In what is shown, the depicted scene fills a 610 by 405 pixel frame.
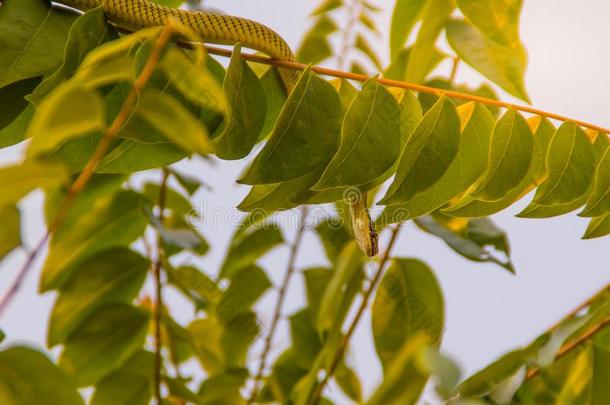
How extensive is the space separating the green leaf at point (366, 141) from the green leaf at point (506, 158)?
14 centimetres

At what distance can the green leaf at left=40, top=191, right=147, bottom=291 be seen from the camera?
4.95ft

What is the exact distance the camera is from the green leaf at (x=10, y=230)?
0.71m

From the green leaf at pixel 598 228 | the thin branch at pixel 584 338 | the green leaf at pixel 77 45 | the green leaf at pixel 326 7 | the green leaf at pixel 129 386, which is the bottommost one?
the green leaf at pixel 129 386

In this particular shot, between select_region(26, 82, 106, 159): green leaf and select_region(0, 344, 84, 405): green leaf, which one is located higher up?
select_region(26, 82, 106, 159): green leaf

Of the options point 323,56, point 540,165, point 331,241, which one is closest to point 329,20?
point 323,56

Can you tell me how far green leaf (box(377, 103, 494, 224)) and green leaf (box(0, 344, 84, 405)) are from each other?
19.4 inches

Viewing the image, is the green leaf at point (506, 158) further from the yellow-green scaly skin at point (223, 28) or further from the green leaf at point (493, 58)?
the yellow-green scaly skin at point (223, 28)

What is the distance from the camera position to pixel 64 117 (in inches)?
20.5

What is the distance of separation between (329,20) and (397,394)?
1.18 meters

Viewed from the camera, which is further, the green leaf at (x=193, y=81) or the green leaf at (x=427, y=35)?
the green leaf at (x=427, y=35)

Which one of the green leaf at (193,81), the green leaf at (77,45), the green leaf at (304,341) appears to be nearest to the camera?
the green leaf at (193,81)

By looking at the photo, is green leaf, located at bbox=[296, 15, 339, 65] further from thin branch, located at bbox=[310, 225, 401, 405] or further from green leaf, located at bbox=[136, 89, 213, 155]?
green leaf, located at bbox=[136, 89, 213, 155]

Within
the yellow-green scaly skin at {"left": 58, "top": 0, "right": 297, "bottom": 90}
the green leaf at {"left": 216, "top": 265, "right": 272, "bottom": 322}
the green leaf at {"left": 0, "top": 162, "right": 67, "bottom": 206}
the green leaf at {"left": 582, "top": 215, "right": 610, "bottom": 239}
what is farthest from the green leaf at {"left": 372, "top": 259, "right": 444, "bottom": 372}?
the green leaf at {"left": 0, "top": 162, "right": 67, "bottom": 206}

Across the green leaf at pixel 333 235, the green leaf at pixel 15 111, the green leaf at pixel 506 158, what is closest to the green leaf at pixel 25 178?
the green leaf at pixel 15 111
